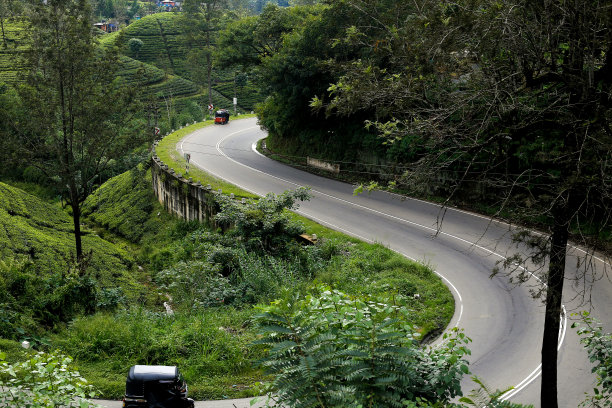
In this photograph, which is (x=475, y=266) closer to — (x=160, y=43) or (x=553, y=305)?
(x=553, y=305)

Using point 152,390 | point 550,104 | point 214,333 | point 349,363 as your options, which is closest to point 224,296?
point 214,333

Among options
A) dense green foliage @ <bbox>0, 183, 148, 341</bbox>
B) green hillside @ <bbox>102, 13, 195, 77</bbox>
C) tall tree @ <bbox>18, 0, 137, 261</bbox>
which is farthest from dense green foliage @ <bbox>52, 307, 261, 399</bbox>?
green hillside @ <bbox>102, 13, 195, 77</bbox>

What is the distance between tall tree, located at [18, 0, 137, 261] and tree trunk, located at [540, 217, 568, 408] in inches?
605

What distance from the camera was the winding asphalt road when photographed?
44.3 feet

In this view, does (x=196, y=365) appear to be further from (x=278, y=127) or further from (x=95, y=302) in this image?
(x=278, y=127)

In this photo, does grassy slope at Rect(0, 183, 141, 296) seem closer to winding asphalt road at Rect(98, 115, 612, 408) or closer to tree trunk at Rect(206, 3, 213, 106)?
winding asphalt road at Rect(98, 115, 612, 408)

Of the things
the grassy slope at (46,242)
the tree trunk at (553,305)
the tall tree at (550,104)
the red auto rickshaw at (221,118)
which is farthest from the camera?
the red auto rickshaw at (221,118)

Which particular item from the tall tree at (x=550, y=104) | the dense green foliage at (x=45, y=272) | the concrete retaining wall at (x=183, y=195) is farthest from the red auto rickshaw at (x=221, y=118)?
the tall tree at (x=550, y=104)

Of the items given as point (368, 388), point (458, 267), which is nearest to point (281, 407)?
point (368, 388)

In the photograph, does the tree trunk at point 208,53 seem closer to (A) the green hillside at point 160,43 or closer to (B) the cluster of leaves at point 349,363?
(A) the green hillside at point 160,43

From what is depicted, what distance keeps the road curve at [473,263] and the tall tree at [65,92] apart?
985 centimetres

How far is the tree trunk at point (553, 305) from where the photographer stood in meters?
8.59

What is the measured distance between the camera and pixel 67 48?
18.5 metres

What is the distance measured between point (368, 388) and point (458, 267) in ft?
47.7
